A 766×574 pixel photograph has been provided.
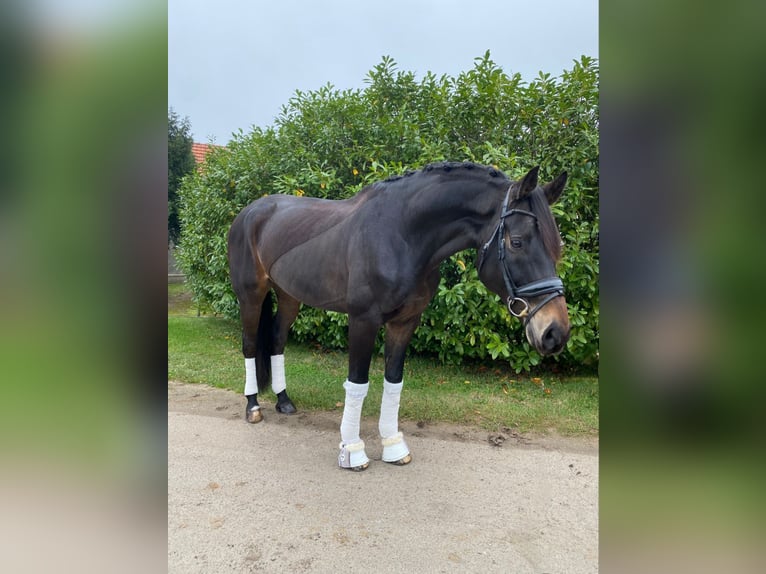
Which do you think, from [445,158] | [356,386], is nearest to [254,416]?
[356,386]

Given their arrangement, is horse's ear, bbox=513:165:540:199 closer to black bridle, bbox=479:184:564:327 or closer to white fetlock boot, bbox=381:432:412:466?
black bridle, bbox=479:184:564:327

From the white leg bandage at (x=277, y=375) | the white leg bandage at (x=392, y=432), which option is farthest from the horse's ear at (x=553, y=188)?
the white leg bandage at (x=277, y=375)

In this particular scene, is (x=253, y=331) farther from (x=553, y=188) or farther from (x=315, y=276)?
(x=553, y=188)

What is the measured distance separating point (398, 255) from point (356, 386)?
3.08 feet

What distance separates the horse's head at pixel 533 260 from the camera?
2021 mm

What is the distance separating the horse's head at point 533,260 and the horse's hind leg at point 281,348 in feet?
7.67

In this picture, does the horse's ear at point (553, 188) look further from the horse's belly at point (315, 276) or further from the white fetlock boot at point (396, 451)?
the white fetlock boot at point (396, 451)

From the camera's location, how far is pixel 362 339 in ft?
9.11

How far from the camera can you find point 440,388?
4.51 m
